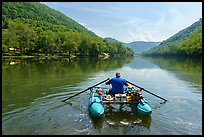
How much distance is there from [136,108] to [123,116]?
1450 millimetres

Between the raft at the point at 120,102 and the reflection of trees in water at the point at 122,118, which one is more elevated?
the raft at the point at 120,102

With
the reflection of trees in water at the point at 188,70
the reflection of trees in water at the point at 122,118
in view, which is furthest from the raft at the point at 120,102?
the reflection of trees in water at the point at 188,70

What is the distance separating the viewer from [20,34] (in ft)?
338

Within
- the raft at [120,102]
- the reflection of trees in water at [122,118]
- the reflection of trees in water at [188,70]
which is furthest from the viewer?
the reflection of trees in water at [188,70]

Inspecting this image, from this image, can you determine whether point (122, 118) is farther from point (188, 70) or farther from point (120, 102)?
point (188, 70)

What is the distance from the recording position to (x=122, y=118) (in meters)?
13.2

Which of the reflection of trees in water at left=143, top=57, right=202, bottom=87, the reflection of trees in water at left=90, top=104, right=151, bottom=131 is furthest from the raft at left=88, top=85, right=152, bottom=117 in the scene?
the reflection of trees in water at left=143, top=57, right=202, bottom=87

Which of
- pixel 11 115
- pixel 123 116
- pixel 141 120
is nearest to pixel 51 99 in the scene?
pixel 11 115

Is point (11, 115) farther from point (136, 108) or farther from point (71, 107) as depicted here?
point (136, 108)

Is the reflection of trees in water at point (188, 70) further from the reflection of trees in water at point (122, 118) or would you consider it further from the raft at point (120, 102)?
the reflection of trees in water at point (122, 118)

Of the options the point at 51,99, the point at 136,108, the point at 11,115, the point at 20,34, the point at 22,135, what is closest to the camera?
the point at 22,135

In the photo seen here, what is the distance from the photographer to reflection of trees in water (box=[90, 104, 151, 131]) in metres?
A: 12.1

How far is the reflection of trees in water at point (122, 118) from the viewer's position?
12086 mm

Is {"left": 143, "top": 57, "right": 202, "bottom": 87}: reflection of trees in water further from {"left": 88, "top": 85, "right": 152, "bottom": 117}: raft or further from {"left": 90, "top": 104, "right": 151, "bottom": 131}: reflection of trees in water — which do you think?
{"left": 90, "top": 104, "right": 151, "bottom": 131}: reflection of trees in water
